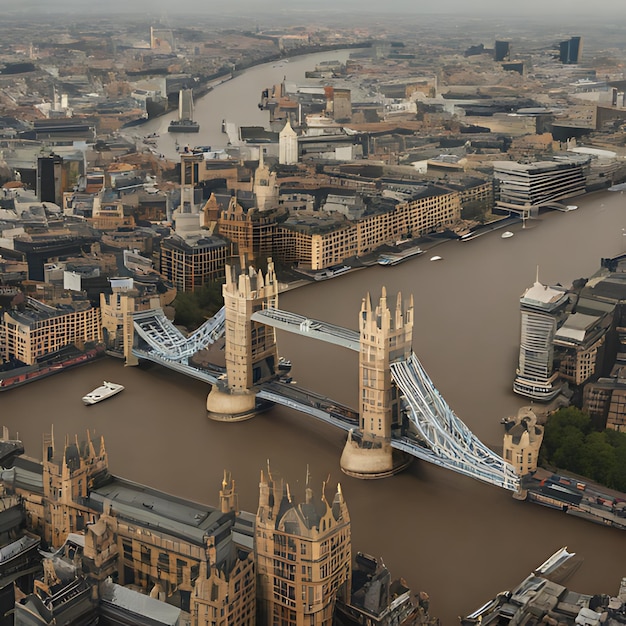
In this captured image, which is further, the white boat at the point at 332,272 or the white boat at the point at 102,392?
the white boat at the point at 332,272

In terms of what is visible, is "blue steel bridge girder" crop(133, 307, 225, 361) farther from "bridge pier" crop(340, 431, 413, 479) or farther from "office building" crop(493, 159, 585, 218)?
"office building" crop(493, 159, 585, 218)

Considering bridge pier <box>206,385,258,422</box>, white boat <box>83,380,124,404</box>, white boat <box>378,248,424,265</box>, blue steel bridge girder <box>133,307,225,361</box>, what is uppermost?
blue steel bridge girder <box>133,307,225,361</box>

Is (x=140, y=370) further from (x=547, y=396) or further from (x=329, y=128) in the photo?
(x=329, y=128)

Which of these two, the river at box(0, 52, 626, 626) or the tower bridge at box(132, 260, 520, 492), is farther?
the tower bridge at box(132, 260, 520, 492)

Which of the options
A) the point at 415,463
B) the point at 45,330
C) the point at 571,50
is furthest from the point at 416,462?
the point at 571,50

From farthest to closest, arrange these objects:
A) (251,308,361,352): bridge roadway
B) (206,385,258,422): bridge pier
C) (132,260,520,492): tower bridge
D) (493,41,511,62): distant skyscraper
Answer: (493,41,511,62): distant skyscraper < (206,385,258,422): bridge pier < (251,308,361,352): bridge roadway < (132,260,520,492): tower bridge

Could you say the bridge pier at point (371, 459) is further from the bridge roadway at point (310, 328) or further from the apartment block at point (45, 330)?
the apartment block at point (45, 330)

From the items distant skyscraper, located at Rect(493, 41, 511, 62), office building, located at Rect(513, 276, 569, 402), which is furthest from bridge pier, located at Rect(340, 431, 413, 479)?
distant skyscraper, located at Rect(493, 41, 511, 62)

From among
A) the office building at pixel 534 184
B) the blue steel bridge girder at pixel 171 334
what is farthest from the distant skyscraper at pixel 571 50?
the blue steel bridge girder at pixel 171 334
